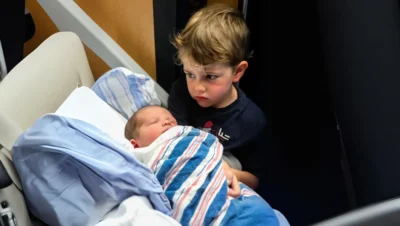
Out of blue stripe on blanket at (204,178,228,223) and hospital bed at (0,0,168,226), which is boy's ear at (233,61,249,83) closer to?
hospital bed at (0,0,168,226)

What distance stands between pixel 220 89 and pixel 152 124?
0.20m

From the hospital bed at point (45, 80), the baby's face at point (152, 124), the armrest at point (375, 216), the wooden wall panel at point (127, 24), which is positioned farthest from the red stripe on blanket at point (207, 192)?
the wooden wall panel at point (127, 24)

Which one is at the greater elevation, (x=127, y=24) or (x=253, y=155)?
(x=127, y=24)

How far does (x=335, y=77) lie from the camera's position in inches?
40.3

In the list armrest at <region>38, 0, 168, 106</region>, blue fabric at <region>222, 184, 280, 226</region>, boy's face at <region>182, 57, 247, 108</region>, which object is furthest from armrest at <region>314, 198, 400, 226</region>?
armrest at <region>38, 0, 168, 106</region>

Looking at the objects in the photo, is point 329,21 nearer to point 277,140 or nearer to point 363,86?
point 363,86

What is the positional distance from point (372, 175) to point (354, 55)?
24cm

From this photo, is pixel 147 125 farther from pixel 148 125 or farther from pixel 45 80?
pixel 45 80

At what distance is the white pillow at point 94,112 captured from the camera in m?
1.28

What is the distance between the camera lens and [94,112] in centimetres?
138

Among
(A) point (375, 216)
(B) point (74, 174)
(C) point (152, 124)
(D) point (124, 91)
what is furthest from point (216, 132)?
(A) point (375, 216)

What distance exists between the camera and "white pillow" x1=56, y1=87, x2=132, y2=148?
4.21 feet

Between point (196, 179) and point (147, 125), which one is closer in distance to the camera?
point (196, 179)

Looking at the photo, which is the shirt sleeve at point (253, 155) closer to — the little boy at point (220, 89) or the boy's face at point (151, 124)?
the little boy at point (220, 89)
